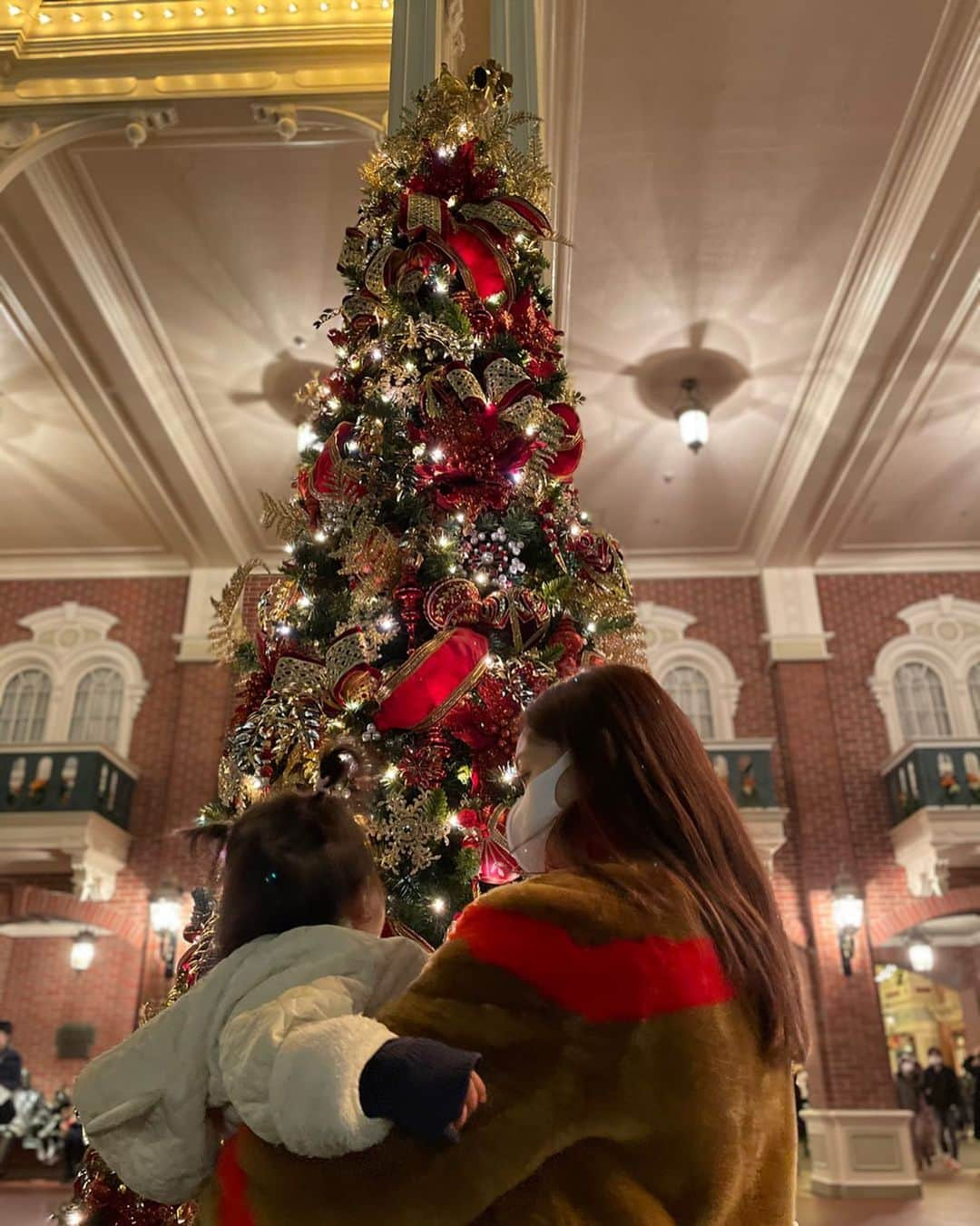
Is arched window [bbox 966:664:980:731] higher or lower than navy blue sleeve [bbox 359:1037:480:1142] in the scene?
higher

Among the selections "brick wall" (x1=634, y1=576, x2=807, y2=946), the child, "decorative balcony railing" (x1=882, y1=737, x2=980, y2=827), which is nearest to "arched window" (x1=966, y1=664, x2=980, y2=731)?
"decorative balcony railing" (x1=882, y1=737, x2=980, y2=827)

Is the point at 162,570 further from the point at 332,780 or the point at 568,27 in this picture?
the point at 332,780

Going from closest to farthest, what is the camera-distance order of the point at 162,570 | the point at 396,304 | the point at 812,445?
1. the point at 396,304
2. the point at 812,445
3. the point at 162,570

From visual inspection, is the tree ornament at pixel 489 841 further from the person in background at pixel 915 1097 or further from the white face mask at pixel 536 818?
the person in background at pixel 915 1097

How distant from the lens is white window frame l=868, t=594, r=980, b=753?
1104cm

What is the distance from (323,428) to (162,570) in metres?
9.71

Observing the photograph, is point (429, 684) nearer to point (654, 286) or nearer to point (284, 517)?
point (284, 517)

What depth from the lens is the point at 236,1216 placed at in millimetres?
966

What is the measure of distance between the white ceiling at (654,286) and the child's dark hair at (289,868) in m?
5.97

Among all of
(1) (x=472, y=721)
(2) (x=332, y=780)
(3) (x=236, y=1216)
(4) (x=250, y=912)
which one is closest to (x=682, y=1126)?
(3) (x=236, y=1216)

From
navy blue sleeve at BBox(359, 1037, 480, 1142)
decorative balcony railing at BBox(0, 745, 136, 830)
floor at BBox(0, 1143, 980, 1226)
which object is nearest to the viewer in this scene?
navy blue sleeve at BBox(359, 1037, 480, 1142)

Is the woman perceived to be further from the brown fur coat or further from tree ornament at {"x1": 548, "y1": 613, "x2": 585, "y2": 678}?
tree ornament at {"x1": 548, "y1": 613, "x2": 585, "y2": 678}

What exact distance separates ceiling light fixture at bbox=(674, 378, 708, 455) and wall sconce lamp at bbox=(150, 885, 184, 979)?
7007 mm

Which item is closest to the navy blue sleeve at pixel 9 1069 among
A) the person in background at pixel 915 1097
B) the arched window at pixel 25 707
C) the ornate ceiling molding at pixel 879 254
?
the arched window at pixel 25 707
